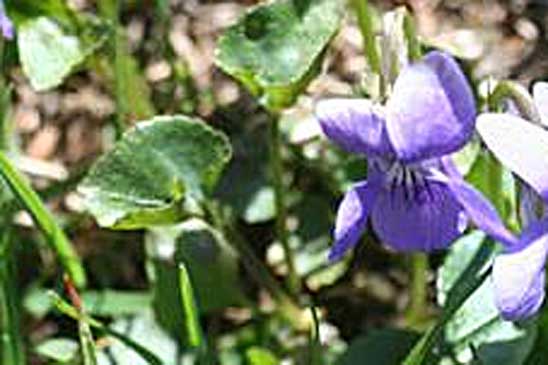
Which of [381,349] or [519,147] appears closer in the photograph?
[519,147]

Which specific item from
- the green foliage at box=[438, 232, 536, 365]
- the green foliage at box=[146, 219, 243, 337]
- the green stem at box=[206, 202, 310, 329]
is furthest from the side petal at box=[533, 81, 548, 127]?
the green foliage at box=[146, 219, 243, 337]

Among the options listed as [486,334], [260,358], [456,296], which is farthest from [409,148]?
[260,358]

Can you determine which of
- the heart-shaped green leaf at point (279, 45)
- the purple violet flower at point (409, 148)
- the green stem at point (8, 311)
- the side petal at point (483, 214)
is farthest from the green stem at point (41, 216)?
the side petal at point (483, 214)

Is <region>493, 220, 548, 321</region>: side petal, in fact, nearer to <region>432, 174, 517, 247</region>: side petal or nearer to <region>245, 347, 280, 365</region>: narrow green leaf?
<region>432, 174, 517, 247</region>: side petal

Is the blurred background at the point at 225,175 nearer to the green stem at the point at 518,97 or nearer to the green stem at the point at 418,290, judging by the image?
the green stem at the point at 418,290

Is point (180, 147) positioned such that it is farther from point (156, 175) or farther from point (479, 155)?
point (479, 155)

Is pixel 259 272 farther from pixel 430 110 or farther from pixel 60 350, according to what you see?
pixel 430 110

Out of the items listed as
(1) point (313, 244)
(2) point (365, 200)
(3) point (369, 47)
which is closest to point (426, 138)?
(2) point (365, 200)
